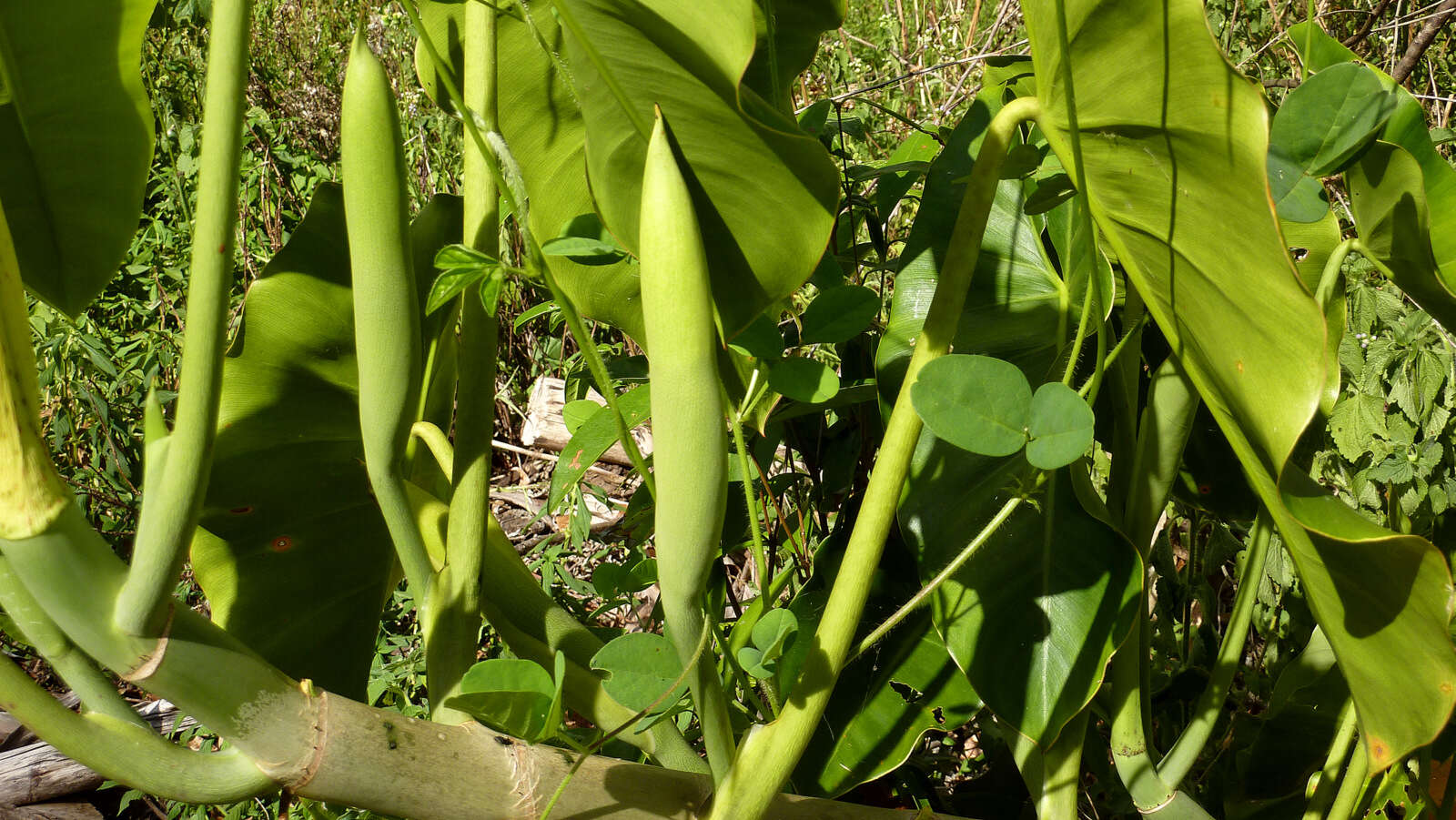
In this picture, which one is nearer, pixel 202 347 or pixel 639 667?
pixel 202 347

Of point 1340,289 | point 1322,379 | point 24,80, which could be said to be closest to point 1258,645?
point 1340,289

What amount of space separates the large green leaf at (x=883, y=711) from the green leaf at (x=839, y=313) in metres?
0.23

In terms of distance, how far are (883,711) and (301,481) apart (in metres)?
0.42

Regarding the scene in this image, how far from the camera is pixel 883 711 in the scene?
2.21 ft

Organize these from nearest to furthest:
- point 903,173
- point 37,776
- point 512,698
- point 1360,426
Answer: point 512,698, point 903,173, point 1360,426, point 37,776

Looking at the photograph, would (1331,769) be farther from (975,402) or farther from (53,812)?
(53,812)

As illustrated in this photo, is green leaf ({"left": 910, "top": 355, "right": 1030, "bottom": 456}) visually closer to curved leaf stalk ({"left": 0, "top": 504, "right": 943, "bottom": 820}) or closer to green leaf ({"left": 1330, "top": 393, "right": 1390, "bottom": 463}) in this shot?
curved leaf stalk ({"left": 0, "top": 504, "right": 943, "bottom": 820})

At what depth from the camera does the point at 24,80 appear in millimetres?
510

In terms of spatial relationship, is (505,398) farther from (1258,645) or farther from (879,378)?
(879,378)

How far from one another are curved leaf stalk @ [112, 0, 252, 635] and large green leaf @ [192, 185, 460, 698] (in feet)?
1.01

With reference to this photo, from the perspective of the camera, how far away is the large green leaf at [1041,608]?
23.3 inches

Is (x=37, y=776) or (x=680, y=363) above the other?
(x=680, y=363)

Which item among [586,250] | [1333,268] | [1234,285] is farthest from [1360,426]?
[586,250]

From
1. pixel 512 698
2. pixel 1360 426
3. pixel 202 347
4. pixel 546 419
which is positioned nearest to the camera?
pixel 202 347
